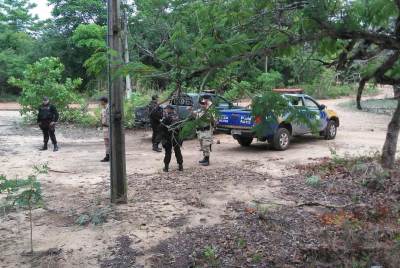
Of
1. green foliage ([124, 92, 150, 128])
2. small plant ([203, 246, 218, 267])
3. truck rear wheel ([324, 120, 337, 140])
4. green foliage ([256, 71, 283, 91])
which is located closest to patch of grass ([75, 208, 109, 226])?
small plant ([203, 246, 218, 267])

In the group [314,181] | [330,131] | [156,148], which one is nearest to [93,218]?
[314,181]

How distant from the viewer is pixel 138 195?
873 cm

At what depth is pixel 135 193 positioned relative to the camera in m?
8.88

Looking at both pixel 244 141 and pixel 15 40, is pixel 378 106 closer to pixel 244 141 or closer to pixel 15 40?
pixel 244 141

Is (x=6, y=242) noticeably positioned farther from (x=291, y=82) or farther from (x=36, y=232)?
(x=291, y=82)

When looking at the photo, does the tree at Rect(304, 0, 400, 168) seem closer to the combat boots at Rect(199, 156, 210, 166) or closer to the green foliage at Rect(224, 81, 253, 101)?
the green foliage at Rect(224, 81, 253, 101)

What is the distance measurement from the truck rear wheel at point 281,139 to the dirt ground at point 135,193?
0.21 m

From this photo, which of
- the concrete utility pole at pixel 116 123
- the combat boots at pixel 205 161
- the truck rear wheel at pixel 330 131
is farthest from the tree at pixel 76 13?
the concrete utility pole at pixel 116 123

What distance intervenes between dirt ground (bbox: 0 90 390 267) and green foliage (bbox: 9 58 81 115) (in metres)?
3.26

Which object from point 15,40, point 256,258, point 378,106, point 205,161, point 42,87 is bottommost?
point 256,258

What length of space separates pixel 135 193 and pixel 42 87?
1196cm

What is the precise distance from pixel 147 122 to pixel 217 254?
10947mm

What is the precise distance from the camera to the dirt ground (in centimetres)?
621

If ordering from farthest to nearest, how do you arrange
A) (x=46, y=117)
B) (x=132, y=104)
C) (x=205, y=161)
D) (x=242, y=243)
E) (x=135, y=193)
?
(x=132, y=104) < (x=46, y=117) < (x=205, y=161) < (x=135, y=193) < (x=242, y=243)
